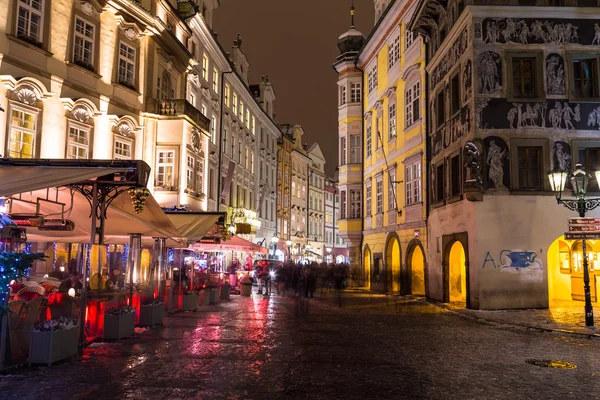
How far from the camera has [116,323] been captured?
1274 cm

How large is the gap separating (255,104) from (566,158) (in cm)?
3405

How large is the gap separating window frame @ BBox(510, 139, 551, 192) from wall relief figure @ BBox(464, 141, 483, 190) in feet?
4.12

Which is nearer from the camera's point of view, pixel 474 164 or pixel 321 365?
pixel 321 365

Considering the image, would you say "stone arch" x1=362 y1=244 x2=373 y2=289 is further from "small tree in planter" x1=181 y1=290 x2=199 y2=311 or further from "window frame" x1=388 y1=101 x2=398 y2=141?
"small tree in planter" x1=181 y1=290 x2=199 y2=311

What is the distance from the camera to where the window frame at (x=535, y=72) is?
71.4 ft

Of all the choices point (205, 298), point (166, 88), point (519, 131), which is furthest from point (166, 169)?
point (519, 131)

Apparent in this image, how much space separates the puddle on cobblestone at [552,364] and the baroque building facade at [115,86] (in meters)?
16.0

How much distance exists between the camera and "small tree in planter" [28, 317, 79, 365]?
9.65 meters

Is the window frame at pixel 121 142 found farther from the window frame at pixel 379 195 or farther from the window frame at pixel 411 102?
the window frame at pixel 379 195

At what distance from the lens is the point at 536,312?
20.0 metres

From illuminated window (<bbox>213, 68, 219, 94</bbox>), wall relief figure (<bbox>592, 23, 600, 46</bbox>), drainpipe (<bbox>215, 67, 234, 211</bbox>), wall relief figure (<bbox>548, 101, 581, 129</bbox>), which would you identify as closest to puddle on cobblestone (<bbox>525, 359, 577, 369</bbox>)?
wall relief figure (<bbox>548, 101, 581, 129</bbox>)

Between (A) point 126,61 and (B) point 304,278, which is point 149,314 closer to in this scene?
(A) point 126,61

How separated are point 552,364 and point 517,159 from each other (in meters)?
12.6

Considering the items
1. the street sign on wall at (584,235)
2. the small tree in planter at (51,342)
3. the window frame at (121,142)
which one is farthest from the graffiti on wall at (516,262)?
the small tree in planter at (51,342)
